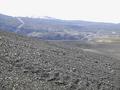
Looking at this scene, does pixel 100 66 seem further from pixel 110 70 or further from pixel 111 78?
pixel 111 78

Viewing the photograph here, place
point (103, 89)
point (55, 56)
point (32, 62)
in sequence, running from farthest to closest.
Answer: point (55, 56) → point (32, 62) → point (103, 89)

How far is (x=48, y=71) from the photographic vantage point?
26922mm

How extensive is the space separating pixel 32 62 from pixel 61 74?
2931mm

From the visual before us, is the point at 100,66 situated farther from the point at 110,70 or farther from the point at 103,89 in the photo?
the point at 103,89

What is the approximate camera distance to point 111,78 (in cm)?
2975

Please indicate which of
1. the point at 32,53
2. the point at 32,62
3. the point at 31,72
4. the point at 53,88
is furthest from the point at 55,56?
the point at 53,88

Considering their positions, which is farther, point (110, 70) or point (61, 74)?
point (110, 70)

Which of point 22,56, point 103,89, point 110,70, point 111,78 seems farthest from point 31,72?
point 110,70

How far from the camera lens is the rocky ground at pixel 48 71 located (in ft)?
75.9

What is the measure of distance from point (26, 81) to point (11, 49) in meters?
7.76

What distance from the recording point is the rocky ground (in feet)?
75.9

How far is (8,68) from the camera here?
2466 centimetres

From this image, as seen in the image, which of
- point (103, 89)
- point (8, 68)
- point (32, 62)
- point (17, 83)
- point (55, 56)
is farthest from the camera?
point (55, 56)

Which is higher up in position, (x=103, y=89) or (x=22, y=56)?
(x=22, y=56)
